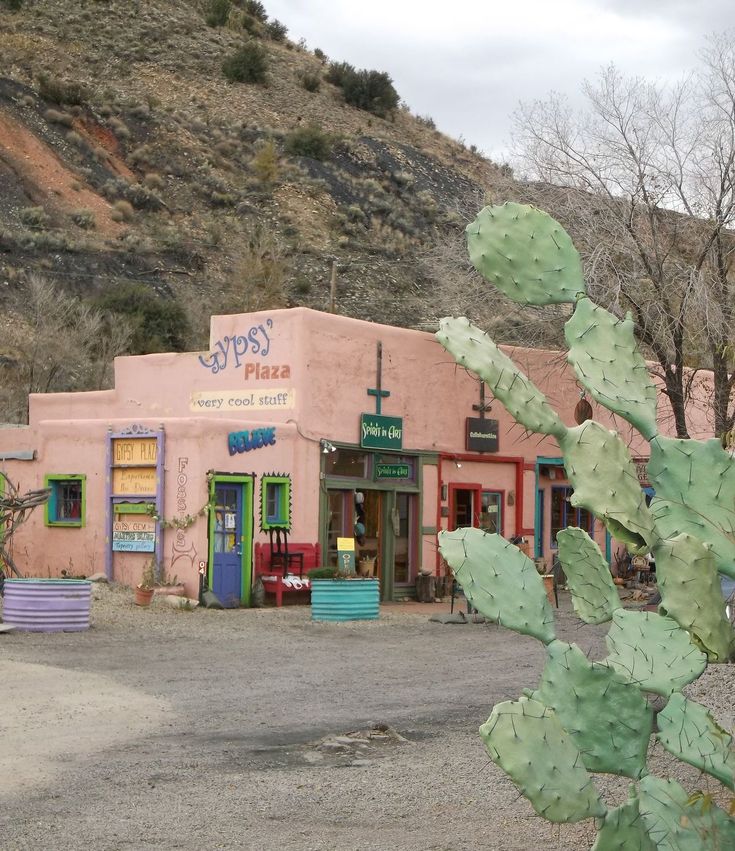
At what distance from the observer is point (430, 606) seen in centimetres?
2209

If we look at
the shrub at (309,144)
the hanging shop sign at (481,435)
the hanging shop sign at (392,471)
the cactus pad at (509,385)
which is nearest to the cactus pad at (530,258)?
the cactus pad at (509,385)

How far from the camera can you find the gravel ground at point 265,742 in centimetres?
670

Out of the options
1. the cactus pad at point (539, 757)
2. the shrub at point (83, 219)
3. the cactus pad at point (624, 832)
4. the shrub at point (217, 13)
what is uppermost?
the shrub at point (217, 13)

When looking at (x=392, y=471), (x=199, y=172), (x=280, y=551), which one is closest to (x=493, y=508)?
(x=392, y=471)

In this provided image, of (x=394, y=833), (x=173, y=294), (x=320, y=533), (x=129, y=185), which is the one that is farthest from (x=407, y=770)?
(x=129, y=185)

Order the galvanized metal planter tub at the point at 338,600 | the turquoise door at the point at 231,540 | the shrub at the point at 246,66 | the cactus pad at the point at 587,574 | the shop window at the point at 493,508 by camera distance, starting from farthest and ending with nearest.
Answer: the shrub at the point at 246,66 → the shop window at the point at 493,508 → the turquoise door at the point at 231,540 → the galvanized metal planter tub at the point at 338,600 → the cactus pad at the point at 587,574

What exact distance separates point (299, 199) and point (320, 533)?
37.8 m

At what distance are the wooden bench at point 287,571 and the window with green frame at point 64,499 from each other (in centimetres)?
309

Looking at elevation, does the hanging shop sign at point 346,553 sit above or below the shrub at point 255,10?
below

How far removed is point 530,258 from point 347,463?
16172 mm

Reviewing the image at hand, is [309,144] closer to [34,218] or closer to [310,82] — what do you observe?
[310,82]

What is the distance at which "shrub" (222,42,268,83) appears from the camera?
6694 centimetres

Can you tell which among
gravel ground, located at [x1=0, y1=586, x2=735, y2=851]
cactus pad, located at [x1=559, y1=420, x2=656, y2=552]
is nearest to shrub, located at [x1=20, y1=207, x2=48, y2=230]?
gravel ground, located at [x1=0, y1=586, x2=735, y2=851]

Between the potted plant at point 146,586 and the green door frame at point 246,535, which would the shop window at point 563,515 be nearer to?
the green door frame at point 246,535
